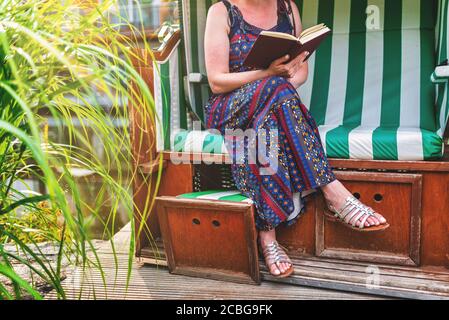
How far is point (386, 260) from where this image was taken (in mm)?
1837

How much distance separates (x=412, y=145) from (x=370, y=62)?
0.84 m

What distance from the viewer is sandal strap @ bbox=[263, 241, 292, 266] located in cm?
182

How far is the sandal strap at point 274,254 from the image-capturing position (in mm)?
1820

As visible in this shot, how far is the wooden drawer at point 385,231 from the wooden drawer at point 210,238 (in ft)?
1.10

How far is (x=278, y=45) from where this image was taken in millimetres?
1718

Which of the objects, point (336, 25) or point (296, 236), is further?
point (336, 25)

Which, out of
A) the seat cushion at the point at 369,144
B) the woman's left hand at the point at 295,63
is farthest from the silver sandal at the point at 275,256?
the woman's left hand at the point at 295,63

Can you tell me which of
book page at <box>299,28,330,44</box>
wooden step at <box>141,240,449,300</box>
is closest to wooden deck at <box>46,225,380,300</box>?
wooden step at <box>141,240,449,300</box>

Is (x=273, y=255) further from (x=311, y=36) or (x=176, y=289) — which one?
(x=311, y=36)

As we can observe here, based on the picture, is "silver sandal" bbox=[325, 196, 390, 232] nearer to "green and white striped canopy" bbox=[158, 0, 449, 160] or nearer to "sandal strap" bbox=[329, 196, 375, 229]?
"sandal strap" bbox=[329, 196, 375, 229]

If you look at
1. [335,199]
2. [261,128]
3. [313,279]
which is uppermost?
[261,128]

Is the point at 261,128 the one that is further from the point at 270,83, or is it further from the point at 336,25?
the point at 336,25

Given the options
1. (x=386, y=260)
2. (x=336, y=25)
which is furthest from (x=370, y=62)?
(x=386, y=260)

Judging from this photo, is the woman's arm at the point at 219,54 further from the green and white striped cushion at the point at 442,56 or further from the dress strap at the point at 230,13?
the green and white striped cushion at the point at 442,56
